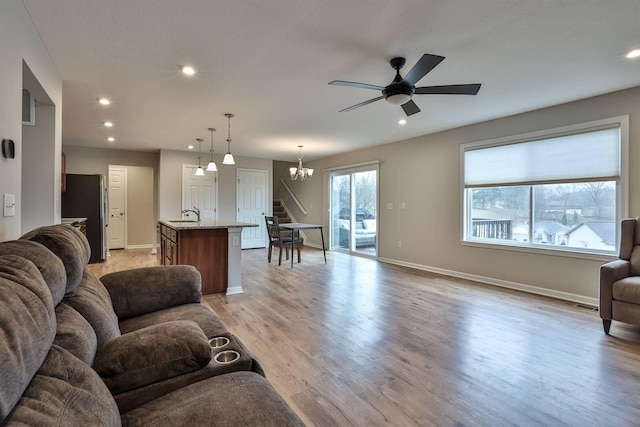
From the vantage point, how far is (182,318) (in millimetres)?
1786

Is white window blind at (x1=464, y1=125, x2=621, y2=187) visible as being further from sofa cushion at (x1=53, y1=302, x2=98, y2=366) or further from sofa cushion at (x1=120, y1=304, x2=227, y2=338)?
sofa cushion at (x1=53, y1=302, x2=98, y2=366)

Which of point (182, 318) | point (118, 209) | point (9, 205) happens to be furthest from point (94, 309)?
point (118, 209)

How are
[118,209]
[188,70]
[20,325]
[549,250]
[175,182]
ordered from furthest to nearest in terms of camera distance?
[118,209] < [175,182] < [549,250] < [188,70] < [20,325]

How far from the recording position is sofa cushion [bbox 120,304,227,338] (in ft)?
5.48

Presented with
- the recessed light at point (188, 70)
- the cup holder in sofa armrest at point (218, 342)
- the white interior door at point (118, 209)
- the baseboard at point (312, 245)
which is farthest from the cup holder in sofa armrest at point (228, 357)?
the white interior door at point (118, 209)

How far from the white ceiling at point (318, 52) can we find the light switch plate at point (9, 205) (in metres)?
1.24

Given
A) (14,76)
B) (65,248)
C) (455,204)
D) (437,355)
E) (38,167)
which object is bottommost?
(437,355)

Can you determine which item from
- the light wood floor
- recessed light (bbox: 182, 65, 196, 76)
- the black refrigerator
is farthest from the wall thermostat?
the black refrigerator

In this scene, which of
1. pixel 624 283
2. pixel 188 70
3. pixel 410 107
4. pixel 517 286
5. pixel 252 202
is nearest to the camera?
pixel 624 283

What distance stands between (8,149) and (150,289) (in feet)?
3.66

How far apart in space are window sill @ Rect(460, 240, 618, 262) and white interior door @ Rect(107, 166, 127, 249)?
7530mm

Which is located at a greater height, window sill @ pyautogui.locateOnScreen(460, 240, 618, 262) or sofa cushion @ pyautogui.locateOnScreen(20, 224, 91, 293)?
sofa cushion @ pyautogui.locateOnScreen(20, 224, 91, 293)

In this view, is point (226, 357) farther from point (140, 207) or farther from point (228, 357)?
point (140, 207)

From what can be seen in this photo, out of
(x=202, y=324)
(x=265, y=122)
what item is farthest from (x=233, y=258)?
(x=202, y=324)
